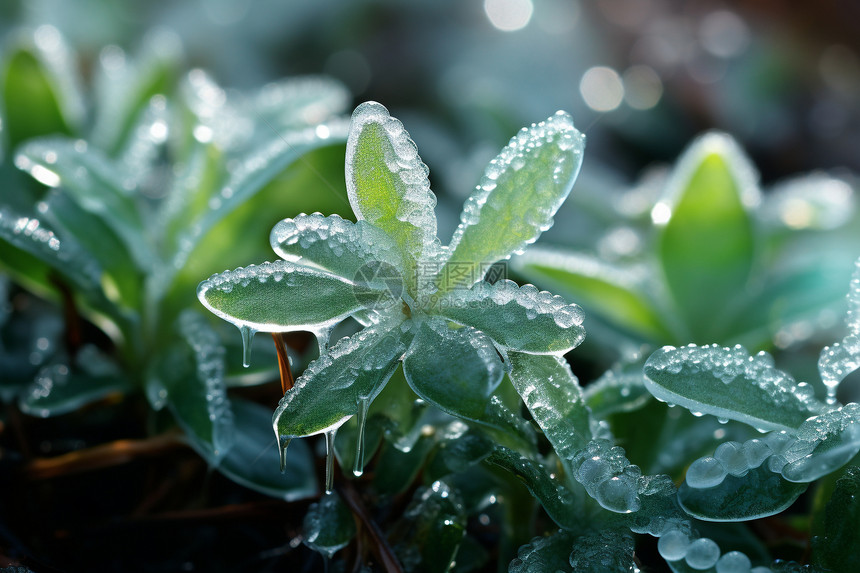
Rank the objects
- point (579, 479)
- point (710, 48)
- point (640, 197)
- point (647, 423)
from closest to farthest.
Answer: point (579, 479) → point (647, 423) → point (640, 197) → point (710, 48)

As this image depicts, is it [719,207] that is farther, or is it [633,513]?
[719,207]

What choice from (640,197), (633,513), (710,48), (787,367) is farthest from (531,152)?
(710,48)

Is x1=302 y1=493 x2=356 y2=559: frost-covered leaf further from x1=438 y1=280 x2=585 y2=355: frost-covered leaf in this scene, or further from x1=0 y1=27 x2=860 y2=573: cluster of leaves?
x1=438 y1=280 x2=585 y2=355: frost-covered leaf

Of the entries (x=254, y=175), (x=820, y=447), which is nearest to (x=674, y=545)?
(x=820, y=447)

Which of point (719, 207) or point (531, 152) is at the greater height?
point (531, 152)

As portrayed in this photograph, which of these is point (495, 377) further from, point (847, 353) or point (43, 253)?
point (43, 253)

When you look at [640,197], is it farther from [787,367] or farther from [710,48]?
[710,48]

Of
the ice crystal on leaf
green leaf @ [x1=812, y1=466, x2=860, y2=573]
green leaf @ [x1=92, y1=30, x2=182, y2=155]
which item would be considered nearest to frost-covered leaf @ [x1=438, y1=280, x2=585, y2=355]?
the ice crystal on leaf
